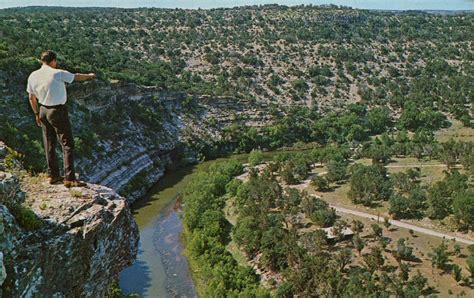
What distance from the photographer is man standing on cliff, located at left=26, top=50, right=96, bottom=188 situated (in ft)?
33.8

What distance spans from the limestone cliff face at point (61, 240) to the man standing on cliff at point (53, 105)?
16.0 inches

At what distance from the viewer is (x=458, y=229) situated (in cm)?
4606

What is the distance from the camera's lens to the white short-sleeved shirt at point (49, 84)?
10.2 m

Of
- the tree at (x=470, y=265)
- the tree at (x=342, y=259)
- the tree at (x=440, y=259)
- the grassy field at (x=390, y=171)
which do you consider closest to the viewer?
the tree at (x=470, y=265)

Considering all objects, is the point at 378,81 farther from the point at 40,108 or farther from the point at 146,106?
the point at 40,108

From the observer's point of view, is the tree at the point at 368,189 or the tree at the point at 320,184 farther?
the tree at the point at 320,184

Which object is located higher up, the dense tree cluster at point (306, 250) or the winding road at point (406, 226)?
the dense tree cluster at point (306, 250)

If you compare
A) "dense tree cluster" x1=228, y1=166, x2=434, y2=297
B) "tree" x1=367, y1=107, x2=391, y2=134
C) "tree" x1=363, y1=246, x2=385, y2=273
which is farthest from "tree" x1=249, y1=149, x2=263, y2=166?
"tree" x1=363, y1=246, x2=385, y2=273

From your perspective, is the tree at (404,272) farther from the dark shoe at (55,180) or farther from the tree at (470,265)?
the dark shoe at (55,180)

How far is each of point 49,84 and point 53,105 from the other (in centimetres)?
Result: 47

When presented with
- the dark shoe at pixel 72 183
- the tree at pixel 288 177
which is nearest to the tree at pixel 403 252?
the tree at pixel 288 177

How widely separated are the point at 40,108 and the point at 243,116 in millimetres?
81319

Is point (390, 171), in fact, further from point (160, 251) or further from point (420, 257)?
point (160, 251)

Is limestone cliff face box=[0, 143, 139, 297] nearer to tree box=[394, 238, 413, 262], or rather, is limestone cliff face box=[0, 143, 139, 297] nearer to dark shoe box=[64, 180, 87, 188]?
dark shoe box=[64, 180, 87, 188]
